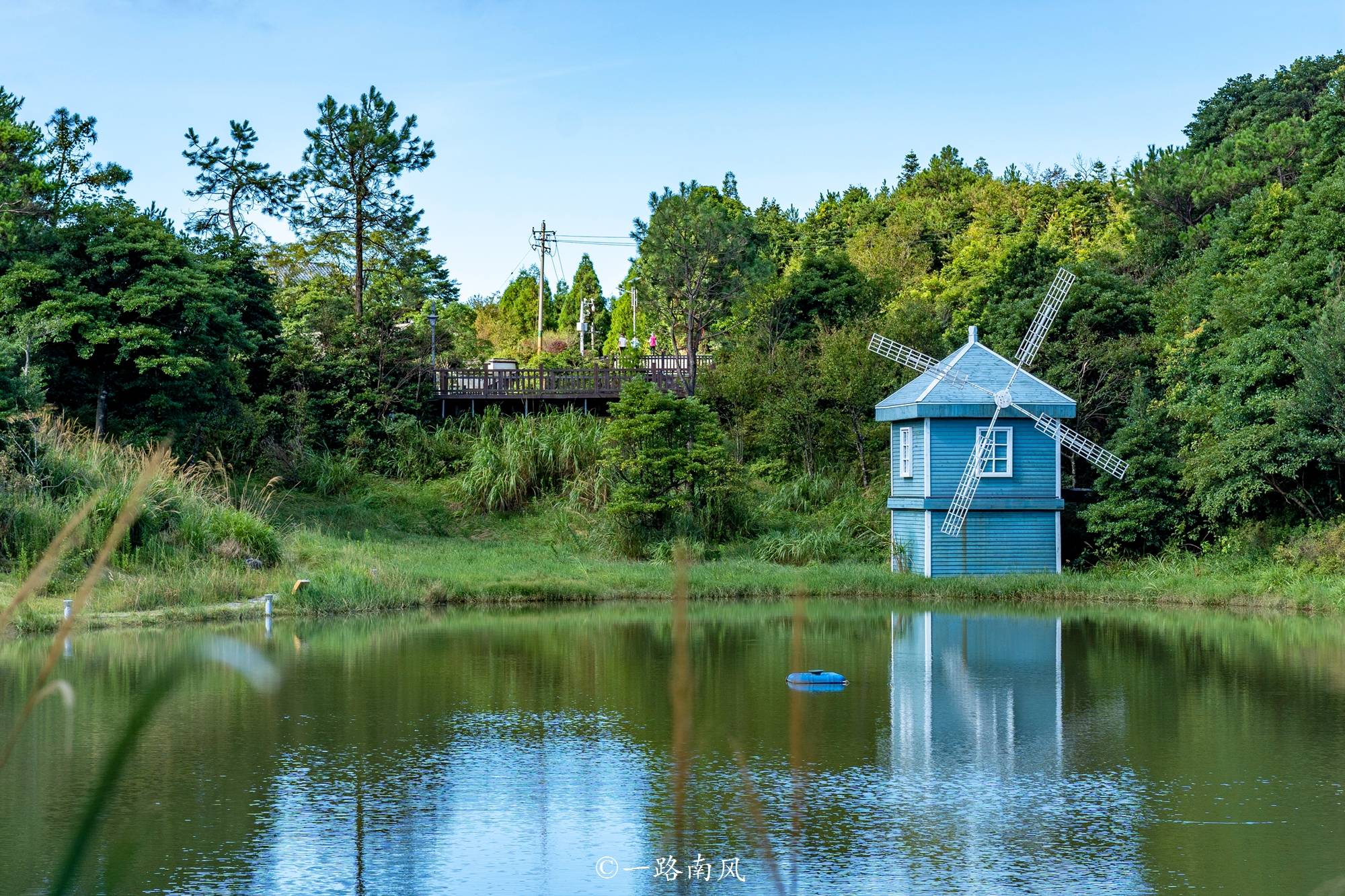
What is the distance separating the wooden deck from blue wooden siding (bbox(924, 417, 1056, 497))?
12118mm

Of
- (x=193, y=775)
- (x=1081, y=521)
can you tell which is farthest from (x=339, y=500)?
(x=193, y=775)

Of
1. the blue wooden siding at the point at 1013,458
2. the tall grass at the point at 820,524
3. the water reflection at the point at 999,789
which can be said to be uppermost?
the blue wooden siding at the point at 1013,458

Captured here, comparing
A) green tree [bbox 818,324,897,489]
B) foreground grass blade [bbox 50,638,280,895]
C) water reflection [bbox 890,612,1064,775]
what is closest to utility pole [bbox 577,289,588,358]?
green tree [bbox 818,324,897,489]

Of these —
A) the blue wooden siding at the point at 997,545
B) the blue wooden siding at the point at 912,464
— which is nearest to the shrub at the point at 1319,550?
the blue wooden siding at the point at 997,545

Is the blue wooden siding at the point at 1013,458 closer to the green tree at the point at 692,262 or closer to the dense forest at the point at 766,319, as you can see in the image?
the dense forest at the point at 766,319

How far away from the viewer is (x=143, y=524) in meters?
23.3

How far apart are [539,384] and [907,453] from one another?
1406 cm

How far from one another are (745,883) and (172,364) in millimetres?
24569

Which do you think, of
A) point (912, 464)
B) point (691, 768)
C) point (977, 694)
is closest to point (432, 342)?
point (912, 464)

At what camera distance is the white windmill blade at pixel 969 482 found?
28.2 meters

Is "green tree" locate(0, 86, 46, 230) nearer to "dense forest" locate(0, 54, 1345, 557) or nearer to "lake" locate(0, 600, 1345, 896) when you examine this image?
"dense forest" locate(0, 54, 1345, 557)

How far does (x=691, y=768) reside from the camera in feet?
39.4

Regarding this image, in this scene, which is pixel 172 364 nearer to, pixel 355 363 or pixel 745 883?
pixel 355 363

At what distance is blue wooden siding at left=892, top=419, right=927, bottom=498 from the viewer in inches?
1155
